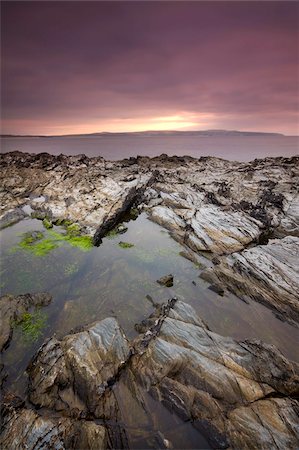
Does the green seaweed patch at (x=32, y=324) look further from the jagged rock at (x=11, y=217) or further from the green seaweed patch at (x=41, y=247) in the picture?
the jagged rock at (x=11, y=217)

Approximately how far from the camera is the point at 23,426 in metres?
7.55

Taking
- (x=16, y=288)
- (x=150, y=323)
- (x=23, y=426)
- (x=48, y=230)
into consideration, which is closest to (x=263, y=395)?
(x=150, y=323)

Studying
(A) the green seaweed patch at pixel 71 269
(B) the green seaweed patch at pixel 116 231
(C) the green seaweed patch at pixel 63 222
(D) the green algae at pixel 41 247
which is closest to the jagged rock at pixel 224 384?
(A) the green seaweed patch at pixel 71 269

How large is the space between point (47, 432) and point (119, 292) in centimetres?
883

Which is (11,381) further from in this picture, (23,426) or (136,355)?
(136,355)

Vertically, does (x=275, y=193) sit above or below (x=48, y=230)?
above

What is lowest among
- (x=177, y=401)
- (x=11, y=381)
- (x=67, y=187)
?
(x=11, y=381)

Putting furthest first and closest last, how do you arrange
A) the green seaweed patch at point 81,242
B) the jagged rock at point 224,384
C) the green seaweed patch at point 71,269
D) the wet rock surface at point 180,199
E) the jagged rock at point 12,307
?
the green seaweed patch at point 81,242, the wet rock surface at point 180,199, the green seaweed patch at point 71,269, the jagged rock at point 12,307, the jagged rock at point 224,384

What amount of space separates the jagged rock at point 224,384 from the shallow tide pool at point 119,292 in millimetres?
644

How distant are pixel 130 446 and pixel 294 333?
949cm

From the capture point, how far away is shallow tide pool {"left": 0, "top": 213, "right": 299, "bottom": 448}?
11609 mm

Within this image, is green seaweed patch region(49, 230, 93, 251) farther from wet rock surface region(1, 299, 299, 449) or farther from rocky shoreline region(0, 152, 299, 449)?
wet rock surface region(1, 299, 299, 449)

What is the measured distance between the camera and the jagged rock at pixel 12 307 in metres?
12.1

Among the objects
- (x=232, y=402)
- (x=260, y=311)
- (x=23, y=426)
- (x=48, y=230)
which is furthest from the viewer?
(x=48, y=230)
